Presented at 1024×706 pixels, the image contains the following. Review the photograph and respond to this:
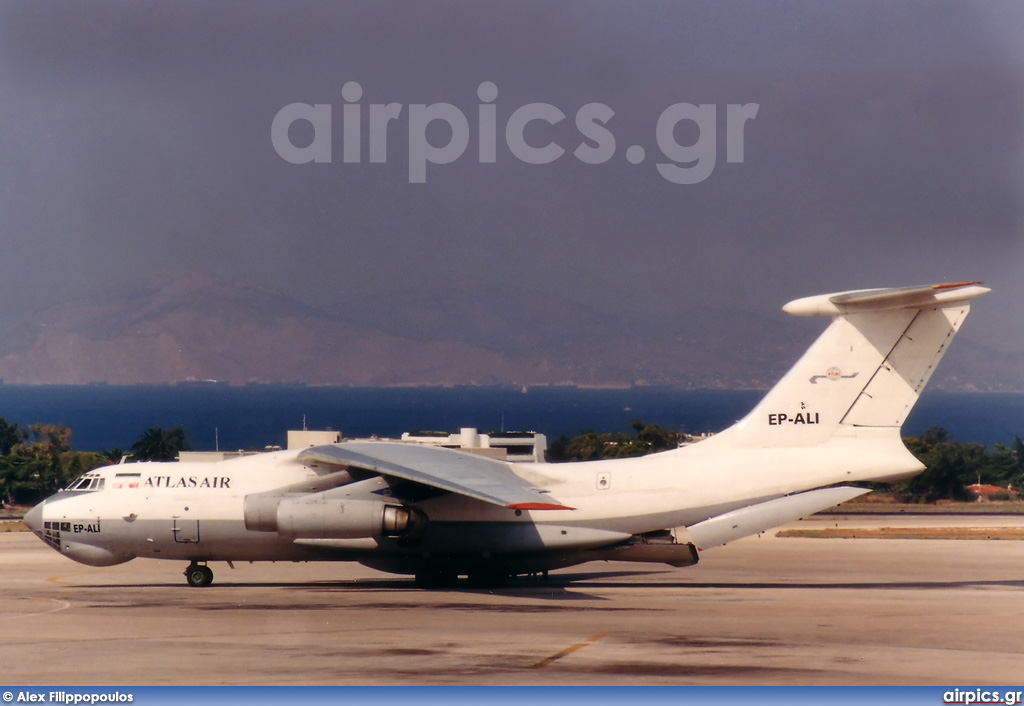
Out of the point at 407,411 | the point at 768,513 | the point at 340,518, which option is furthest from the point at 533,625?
the point at 407,411

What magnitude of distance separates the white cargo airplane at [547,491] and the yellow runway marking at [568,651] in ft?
12.5

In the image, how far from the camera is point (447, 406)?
Answer: 126000 millimetres

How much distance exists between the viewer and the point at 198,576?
62.5 ft

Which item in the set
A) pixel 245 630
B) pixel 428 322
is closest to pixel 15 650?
pixel 245 630

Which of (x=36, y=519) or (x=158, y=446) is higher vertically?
(x=158, y=446)

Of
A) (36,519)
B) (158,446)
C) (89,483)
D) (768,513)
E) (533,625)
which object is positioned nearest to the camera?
(533,625)

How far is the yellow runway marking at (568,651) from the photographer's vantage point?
11.6m

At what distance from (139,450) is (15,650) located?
24.8 metres

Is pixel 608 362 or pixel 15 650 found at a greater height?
pixel 608 362

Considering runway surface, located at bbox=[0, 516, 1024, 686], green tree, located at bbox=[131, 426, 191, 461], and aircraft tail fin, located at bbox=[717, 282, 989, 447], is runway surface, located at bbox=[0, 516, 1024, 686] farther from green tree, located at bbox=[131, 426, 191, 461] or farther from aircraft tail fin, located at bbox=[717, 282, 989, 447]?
green tree, located at bbox=[131, 426, 191, 461]

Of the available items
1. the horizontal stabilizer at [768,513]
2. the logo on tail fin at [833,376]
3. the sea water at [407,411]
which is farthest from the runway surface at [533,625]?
the sea water at [407,411]

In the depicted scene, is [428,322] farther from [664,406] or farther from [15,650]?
[15,650]

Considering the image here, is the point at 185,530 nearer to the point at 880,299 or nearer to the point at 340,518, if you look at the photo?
the point at 340,518

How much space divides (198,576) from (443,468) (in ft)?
16.3
